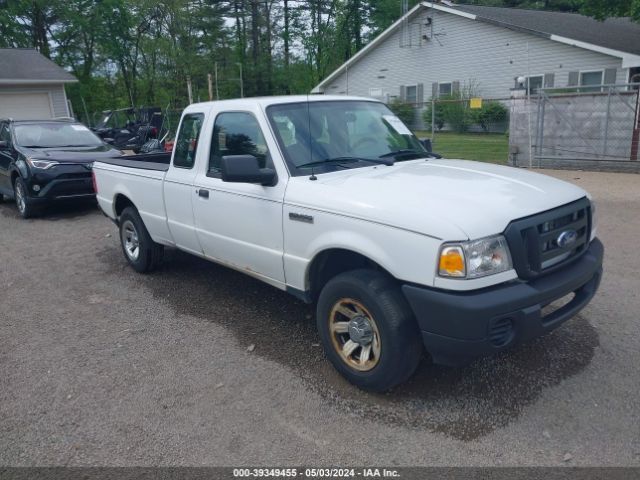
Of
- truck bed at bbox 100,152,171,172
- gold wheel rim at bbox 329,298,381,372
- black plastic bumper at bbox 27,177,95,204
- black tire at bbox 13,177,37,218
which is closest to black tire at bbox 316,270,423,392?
gold wheel rim at bbox 329,298,381,372

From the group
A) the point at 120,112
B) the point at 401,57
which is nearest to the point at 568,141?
the point at 401,57

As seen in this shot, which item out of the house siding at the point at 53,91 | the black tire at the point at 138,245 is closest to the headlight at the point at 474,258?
the black tire at the point at 138,245

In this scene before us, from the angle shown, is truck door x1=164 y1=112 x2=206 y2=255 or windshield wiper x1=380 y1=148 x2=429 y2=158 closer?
windshield wiper x1=380 y1=148 x2=429 y2=158

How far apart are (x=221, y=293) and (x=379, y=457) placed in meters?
3.00

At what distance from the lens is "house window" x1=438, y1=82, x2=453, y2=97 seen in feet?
83.7

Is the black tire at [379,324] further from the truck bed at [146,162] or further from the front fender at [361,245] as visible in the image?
the truck bed at [146,162]

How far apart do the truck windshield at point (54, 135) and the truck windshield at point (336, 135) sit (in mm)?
7523

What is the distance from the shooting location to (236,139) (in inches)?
179

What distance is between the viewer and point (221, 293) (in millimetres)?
→ 5582

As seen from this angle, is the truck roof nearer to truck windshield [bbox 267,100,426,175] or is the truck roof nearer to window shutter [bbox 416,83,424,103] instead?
truck windshield [bbox 267,100,426,175]

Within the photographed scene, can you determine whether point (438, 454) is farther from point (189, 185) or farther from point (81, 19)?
point (81, 19)

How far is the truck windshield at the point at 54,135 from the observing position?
10172 millimetres

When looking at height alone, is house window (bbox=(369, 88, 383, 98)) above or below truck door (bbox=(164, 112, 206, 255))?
above

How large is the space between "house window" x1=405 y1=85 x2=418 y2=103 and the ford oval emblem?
80.7ft
